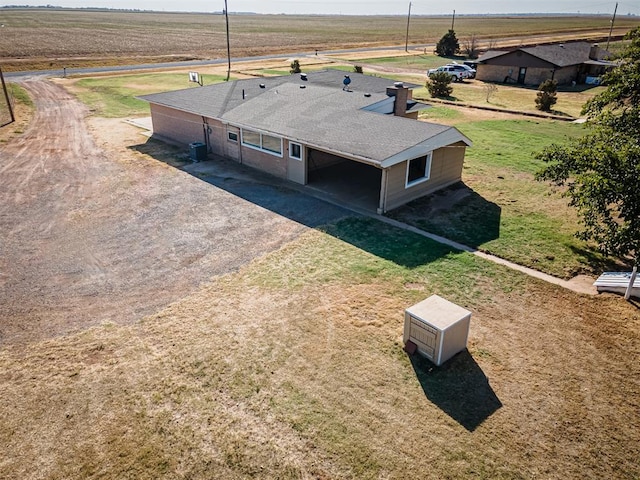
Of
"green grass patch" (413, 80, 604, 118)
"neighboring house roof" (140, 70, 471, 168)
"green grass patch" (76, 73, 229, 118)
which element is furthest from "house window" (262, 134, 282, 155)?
"green grass patch" (413, 80, 604, 118)

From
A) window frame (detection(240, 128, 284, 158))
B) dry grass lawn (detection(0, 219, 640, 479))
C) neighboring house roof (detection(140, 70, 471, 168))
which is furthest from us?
window frame (detection(240, 128, 284, 158))

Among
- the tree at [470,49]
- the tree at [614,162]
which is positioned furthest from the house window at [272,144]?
the tree at [470,49]

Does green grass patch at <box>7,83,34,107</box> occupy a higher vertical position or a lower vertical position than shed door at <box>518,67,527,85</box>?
lower

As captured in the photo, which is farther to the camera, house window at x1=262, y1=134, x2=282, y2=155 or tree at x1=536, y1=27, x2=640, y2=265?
house window at x1=262, y1=134, x2=282, y2=155

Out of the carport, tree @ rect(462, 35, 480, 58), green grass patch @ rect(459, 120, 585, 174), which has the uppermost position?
tree @ rect(462, 35, 480, 58)

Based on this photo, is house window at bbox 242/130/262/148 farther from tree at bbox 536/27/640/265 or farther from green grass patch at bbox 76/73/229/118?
green grass patch at bbox 76/73/229/118

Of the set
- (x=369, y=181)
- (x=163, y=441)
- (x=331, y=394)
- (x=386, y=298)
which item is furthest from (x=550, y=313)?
(x=369, y=181)
